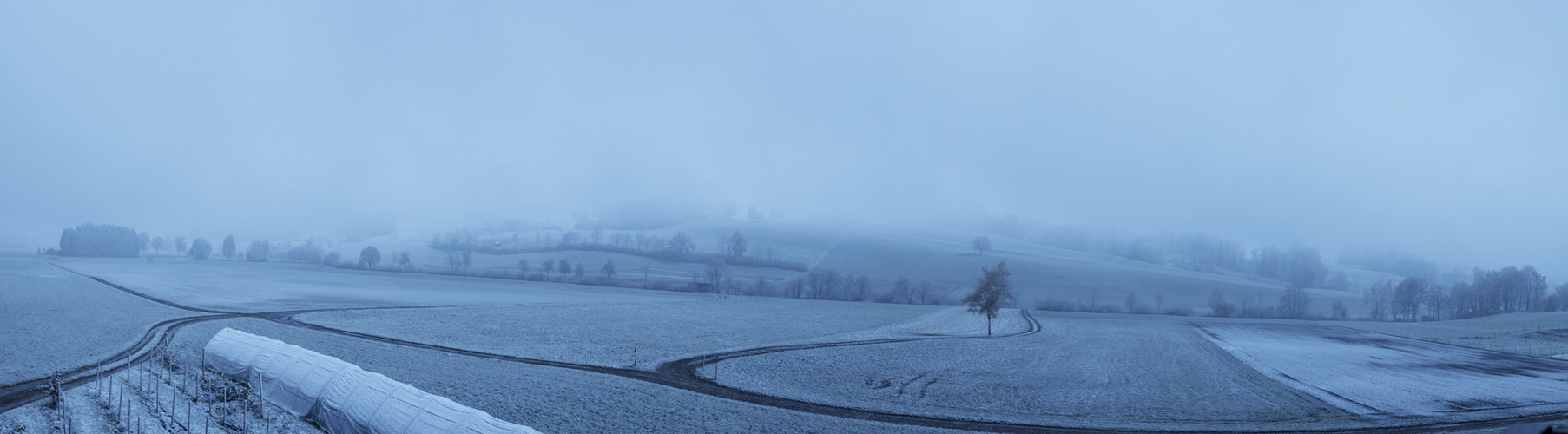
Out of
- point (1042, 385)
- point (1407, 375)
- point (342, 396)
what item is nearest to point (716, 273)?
point (1042, 385)

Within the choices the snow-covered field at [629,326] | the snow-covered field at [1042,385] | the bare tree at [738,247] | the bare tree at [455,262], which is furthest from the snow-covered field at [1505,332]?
the bare tree at [455,262]

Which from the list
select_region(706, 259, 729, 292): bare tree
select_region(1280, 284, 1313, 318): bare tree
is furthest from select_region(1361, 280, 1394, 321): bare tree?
select_region(706, 259, 729, 292): bare tree

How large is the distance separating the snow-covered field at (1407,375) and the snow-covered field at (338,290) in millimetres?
70421

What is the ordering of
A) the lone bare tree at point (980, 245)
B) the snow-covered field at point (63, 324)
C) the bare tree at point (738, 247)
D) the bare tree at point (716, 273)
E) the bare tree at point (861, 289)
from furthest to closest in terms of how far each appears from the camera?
the lone bare tree at point (980, 245), the bare tree at point (738, 247), the bare tree at point (716, 273), the bare tree at point (861, 289), the snow-covered field at point (63, 324)

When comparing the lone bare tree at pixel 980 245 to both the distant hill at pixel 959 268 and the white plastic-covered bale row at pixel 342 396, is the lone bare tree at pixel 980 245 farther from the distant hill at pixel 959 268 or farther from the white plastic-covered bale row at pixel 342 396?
the white plastic-covered bale row at pixel 342 396

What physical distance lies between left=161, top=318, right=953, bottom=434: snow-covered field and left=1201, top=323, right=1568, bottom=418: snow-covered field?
24.7 metres

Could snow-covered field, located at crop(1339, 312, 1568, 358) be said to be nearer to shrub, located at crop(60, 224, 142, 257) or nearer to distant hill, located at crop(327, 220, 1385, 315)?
distant hill, located at crop(327, 220, 1385, 315)

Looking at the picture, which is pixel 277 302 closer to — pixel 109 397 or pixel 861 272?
pixel 109 397

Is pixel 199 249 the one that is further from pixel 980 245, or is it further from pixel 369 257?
pixel 980 245

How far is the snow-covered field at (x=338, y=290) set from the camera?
66.6 metres

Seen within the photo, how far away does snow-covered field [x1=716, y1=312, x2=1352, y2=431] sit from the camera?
88.2 ft

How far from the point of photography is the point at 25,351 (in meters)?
29.7

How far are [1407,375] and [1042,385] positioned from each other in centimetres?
2571

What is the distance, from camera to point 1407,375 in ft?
132
